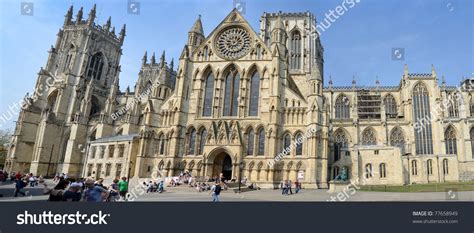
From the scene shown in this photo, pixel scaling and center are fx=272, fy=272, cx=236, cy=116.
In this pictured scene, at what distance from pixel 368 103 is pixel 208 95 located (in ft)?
134

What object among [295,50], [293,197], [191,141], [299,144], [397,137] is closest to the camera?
[293,197]

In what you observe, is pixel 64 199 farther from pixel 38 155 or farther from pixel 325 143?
pixel 38 155

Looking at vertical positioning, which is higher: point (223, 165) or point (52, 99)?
point (52, 99)

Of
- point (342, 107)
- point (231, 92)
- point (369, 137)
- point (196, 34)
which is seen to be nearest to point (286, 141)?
point (231, 92)

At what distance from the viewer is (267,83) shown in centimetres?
3653

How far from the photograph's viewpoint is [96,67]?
67.6 meters

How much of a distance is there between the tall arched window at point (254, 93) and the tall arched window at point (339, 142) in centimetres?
2192

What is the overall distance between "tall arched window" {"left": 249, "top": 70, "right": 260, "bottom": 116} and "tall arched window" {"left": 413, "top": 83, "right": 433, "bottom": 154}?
33.0m

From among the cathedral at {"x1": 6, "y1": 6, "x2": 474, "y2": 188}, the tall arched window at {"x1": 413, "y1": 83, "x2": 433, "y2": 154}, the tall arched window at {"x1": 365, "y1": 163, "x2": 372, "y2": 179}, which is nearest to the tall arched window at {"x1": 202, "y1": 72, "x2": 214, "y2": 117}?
the cathedral at {"x1": 6, "y1": 6, "x2": 474, "y2": 188}

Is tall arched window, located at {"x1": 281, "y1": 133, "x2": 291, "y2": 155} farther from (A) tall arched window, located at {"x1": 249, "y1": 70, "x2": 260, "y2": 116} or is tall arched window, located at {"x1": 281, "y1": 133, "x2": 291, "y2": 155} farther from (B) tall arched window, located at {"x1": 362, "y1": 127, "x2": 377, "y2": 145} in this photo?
(B) tall arched window, located at {"x1": 362, "y1": 127, "x2": 377, "y2": 145}

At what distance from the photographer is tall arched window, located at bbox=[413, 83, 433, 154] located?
49069 millimetres

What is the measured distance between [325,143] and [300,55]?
36789 millimetres

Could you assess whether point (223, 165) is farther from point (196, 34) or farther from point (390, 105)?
point (390, 105)
